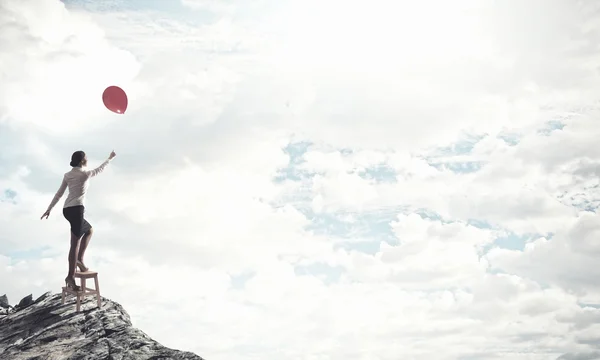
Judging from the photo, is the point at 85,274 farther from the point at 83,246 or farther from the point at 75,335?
the point at 75,335

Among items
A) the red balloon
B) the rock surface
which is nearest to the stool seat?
the rock surface

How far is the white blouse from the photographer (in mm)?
17266

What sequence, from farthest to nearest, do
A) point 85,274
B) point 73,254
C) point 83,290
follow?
point 83,290 < point 85,274 < point 73,254

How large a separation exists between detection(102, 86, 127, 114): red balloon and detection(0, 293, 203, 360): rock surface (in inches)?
267

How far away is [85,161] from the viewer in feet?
57.7

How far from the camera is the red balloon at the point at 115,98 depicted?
59.1ft

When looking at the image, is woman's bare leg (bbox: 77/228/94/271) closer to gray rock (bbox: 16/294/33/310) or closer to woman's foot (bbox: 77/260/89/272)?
woman's foot (bbox: 77/260/89/272)

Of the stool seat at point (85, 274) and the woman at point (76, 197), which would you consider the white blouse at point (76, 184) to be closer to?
the woman at point (76, 197)

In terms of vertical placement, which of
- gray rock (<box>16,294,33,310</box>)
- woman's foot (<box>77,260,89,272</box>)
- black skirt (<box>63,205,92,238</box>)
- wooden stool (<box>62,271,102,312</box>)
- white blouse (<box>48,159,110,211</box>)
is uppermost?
white blouse (<box>48,159,110,211</box>)

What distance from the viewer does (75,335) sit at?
17406 millimetres

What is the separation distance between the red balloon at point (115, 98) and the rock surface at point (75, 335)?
678cm

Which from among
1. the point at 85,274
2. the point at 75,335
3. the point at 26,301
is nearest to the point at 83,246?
the point at 85,274

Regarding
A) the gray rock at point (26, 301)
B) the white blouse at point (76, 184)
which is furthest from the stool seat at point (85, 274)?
the gray rock at point (26, 301)

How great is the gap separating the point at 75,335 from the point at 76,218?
3.60m
